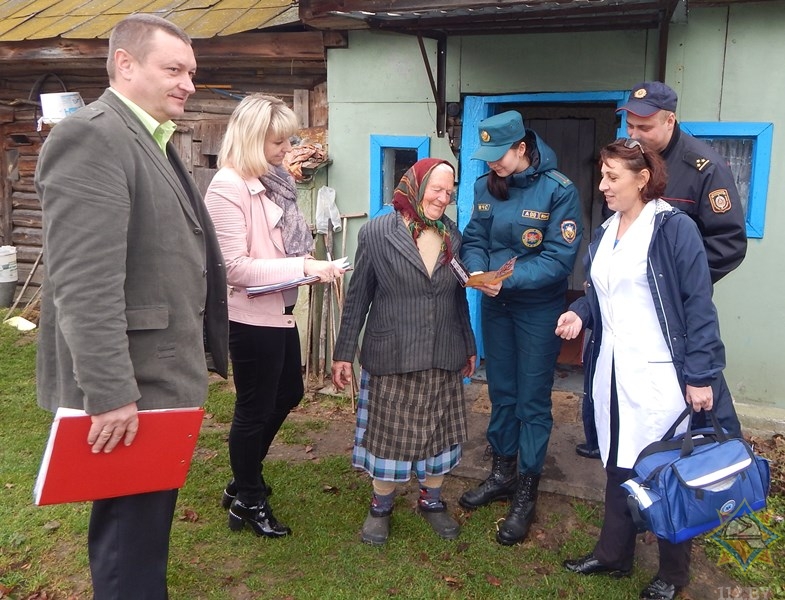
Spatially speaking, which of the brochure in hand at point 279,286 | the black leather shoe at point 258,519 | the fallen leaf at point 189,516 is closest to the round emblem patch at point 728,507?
the brochure in hand at point 279,286

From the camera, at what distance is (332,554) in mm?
3535

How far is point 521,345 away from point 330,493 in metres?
1.50

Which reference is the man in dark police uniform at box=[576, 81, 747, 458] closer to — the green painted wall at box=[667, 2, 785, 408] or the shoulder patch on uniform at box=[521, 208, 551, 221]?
the shoulder patch on uniform at box=[521, 208, 551, 221]

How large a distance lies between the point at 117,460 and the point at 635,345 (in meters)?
2.03

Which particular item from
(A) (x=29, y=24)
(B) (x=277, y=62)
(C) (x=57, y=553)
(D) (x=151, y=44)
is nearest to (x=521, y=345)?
(D) (x=151, y=44)

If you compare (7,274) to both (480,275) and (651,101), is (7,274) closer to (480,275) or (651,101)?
(480,275)

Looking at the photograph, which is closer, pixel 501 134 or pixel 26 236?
pixel 501 134

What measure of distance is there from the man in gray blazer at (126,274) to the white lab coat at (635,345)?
66.2 inches

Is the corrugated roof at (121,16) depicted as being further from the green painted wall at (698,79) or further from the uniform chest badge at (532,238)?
the uniform chest badge at (532,238)

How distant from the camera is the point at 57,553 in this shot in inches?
140

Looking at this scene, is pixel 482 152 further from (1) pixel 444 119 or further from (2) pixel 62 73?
(2) pixel 62 73

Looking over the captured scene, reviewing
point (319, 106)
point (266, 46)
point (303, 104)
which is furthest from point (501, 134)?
point (266, 46)

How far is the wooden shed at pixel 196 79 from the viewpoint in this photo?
→ 6.10m

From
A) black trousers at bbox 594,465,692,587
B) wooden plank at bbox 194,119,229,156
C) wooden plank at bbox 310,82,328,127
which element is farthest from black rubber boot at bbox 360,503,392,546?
wooden plank at bbox 194,119,229,156
